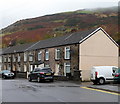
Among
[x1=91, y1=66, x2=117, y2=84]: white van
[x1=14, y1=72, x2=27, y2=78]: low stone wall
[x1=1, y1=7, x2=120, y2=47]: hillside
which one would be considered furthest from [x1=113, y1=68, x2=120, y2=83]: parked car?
[x1=1, y1=7, x2=120, y2=47]: hillside

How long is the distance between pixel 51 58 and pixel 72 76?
8572mm

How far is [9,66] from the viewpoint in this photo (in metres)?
52.4

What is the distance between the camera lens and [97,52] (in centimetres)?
3306

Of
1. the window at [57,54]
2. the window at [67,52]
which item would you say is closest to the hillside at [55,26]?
the window at [57,54]

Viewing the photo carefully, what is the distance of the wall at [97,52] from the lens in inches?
1249

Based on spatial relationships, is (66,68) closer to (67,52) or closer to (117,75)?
(67,52)

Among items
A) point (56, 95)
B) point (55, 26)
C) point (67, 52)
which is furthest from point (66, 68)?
point (55, 26)

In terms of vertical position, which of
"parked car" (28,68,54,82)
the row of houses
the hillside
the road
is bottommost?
the road

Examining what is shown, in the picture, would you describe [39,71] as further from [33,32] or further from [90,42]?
[33,32]

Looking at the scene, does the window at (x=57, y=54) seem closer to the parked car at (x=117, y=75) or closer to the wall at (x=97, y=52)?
the wall at (x=97, y=52)

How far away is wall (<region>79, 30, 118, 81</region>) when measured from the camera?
31.7 meters

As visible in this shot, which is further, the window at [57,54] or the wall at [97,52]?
the window at [57,54]

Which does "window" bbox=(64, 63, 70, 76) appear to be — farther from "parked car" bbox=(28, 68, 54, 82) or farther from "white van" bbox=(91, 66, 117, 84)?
"white van" bbox=(91, 66, 117, 84)

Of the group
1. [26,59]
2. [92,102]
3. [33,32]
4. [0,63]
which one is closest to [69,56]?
[26,59]
